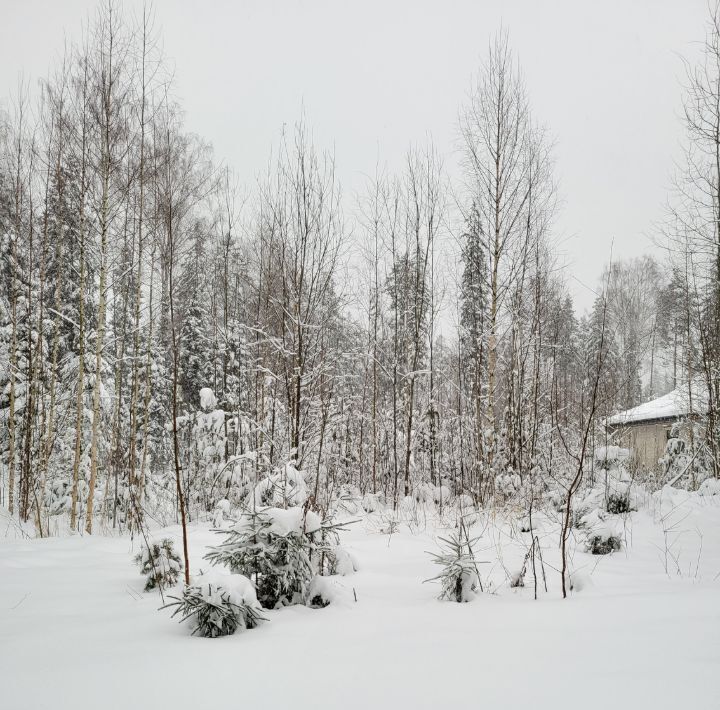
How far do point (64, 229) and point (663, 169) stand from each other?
1059 cm

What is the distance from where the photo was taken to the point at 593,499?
227 inches

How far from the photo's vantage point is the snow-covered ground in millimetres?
1584

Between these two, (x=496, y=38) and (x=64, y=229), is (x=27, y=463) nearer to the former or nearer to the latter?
(x=64, y=229)

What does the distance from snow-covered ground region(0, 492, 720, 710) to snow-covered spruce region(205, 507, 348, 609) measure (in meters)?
0.18

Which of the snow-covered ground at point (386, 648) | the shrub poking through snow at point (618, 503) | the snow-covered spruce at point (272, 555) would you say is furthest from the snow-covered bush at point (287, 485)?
the shrub poking through snow at point (618, 503)

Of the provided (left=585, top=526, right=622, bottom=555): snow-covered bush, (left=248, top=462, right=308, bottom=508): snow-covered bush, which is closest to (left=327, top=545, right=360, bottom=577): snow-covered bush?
(left=248, top=462, right=308, bottom=508): snow-covered bush

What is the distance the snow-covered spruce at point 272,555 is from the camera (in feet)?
8.65

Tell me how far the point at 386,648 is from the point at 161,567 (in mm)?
1772

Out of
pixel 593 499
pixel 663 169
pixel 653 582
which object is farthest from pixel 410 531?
pixel 663 169

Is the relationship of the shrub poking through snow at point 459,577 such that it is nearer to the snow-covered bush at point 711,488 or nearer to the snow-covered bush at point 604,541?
the snow-covered bush at point 604,541

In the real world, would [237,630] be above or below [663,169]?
below

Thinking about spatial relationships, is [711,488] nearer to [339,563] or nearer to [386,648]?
[339,563]

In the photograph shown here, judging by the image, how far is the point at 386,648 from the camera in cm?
203

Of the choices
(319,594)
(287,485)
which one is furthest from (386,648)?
(287,485)
